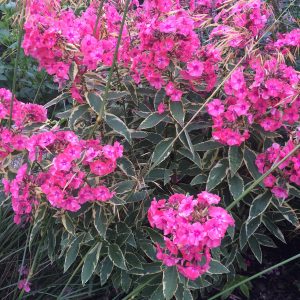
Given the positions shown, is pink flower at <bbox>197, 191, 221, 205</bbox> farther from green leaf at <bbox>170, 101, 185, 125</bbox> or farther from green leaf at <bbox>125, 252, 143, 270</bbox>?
green leaf at <bbox>125, 252, 143, 270</bbox>

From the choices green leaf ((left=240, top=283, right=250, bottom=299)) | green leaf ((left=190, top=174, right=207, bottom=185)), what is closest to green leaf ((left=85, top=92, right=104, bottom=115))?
green leaf ((left=190, top=174, right=207, bottom=185))

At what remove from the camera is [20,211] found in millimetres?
2029

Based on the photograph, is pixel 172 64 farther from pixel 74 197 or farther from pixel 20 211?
pixel 20 211

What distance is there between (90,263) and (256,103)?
0.94 metres

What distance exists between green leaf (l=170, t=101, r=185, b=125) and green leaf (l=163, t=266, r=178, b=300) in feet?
1.96

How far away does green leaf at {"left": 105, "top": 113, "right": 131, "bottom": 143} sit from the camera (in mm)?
2059

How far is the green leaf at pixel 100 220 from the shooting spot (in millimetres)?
2016

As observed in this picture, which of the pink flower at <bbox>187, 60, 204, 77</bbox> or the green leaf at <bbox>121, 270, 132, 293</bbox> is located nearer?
the pink flower at <bbox>187, 60, 204, 77</bbox>

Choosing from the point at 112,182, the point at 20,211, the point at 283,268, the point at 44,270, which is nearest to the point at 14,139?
the point at 20,211

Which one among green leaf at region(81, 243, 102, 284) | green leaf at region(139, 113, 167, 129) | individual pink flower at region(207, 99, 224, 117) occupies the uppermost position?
individual pink flower at region(207, 99, 224, 117)

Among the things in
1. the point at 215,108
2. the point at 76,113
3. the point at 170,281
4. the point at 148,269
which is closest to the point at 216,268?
the point at 170,281

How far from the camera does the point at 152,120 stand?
7.04 ft

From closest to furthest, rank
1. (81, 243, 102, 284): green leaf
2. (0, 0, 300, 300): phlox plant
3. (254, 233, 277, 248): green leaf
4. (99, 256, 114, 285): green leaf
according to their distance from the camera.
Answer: (0, 0, 300, 300): phlox plant
(81, 243, 102, 284): green leaf
(99, 256, 114, 285): green leaf
(254, 233, 277, 248): green leaf

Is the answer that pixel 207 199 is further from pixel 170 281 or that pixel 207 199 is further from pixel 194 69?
pixel 194 69
